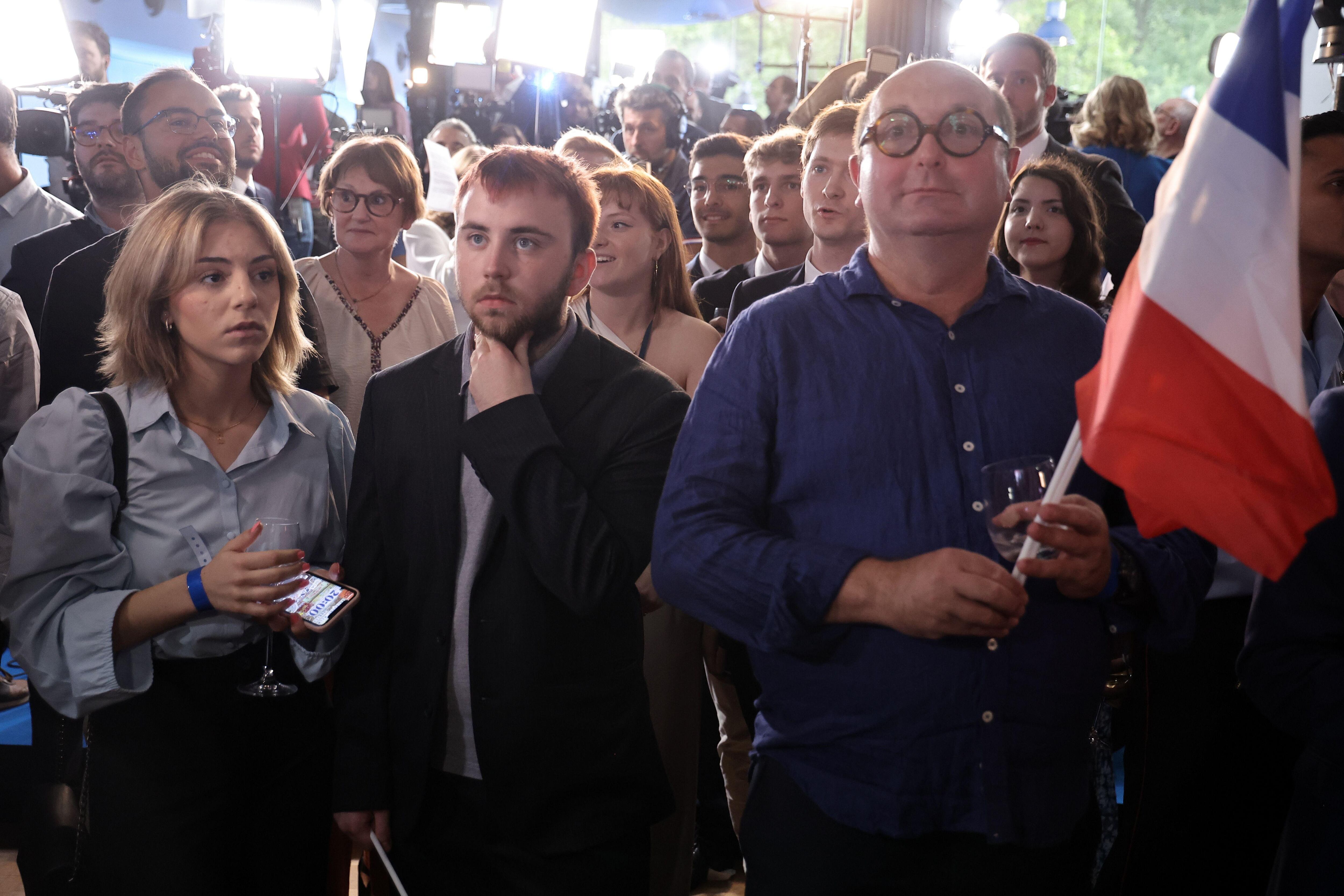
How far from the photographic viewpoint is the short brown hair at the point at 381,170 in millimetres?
3688

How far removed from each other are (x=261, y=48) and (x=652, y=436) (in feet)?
21.6

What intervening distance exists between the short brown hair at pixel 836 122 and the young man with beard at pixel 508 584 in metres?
1.22

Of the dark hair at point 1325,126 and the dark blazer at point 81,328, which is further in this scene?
the dark blazer at point 81,328

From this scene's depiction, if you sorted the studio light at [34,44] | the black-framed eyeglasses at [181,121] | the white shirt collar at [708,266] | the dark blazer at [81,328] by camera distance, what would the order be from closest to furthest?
the dark blazer at [81,328], the black-framed eyeglasses at [181,121], the white shirt collar at [708,266], the studio light at [34,44]

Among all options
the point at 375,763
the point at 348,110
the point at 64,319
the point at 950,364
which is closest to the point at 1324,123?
the point at 950,364

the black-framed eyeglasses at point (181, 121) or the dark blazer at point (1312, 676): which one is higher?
the black-framed eyeglasses at point (181, 121)

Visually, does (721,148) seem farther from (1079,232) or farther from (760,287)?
(1079,232)

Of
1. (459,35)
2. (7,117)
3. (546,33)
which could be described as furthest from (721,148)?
(459,35)

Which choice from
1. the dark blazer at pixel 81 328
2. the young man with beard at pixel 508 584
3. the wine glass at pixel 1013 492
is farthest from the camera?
the dark blazer at pixel 81 328

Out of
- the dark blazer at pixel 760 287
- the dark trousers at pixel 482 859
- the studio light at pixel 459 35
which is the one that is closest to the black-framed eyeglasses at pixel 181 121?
the dark blazer at pixel 760 287

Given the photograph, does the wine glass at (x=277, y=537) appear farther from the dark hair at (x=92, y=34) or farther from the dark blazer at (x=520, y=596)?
the dark hair at (x=92, y=34)

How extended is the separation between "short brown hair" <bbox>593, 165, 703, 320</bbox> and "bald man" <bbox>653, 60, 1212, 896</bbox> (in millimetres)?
1365

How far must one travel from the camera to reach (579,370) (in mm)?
1958

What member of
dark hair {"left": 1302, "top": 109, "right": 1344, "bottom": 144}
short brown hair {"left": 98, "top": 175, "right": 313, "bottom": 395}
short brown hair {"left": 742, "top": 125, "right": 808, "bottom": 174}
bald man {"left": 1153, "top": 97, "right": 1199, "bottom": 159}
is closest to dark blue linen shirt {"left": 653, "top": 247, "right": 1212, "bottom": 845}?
short brown hair {"left": 98, "top": 175, "right": 313, "bottom": 395}
